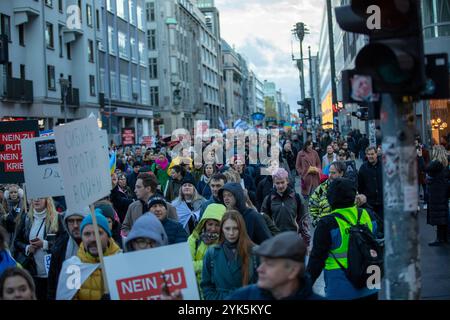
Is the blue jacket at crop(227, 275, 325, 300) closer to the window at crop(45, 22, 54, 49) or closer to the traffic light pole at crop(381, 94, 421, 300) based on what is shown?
the traffic light pole at crop(381, 94, 421, 300)

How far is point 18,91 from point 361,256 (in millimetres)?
33028

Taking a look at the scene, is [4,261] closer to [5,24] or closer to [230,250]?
[230,250]

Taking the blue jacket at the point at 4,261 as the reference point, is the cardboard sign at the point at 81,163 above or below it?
above

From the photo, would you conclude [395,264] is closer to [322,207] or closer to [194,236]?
[194,236]

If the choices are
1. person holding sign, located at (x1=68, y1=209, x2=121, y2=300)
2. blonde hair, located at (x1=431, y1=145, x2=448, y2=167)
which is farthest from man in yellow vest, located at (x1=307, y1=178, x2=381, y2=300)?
blonde hair, located at (x1=431, y1=145, x2=448, y2=167)

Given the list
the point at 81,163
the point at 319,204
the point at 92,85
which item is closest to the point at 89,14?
the point at 92,85

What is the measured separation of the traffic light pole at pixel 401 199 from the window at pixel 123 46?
5431cm

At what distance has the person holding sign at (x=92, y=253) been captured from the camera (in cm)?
538

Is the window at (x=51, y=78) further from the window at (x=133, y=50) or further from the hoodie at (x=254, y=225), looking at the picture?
the hoodie at (x=254, y=225)

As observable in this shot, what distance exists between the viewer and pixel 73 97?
44719 millimetres

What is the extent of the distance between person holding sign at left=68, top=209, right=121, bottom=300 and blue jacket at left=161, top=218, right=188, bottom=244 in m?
1.46

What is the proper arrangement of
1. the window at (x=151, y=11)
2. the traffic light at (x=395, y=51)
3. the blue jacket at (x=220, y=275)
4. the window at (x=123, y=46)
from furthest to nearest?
the window at (x=151, y=11), the window at (x=123, y=46), the blue jacket at (x=220, y=275), the traffic light at (x=395, y=51)

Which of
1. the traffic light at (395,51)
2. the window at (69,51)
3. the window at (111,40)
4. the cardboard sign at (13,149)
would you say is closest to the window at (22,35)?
the window at (69,51)

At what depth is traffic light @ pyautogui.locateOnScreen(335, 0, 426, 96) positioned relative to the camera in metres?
3.98
